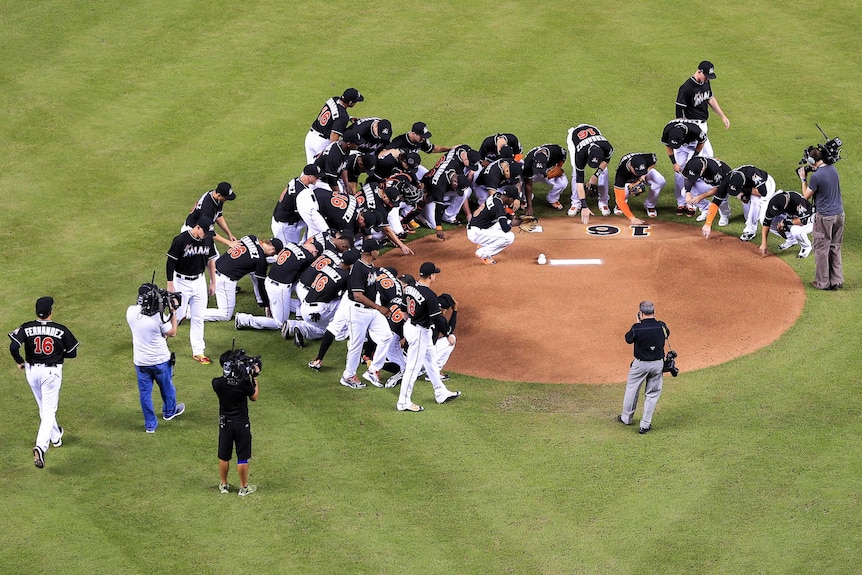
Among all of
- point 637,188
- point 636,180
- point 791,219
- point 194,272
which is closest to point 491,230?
point 636,180

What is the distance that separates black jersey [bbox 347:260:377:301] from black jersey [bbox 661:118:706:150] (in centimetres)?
721

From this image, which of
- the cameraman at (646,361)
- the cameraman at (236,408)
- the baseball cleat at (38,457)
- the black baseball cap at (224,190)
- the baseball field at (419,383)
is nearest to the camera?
the baseball field at (419,383)

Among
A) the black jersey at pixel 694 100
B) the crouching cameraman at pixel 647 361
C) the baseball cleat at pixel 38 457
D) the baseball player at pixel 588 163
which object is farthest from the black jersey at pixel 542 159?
the baseball cleat at pixel 38 457

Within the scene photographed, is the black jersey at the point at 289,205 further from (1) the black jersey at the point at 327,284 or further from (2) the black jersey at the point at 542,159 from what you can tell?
(2) the black jersey at the point at 542,159

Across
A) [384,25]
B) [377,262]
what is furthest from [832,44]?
[377,262]

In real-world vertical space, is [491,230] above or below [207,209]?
below

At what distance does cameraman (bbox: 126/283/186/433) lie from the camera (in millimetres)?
13320

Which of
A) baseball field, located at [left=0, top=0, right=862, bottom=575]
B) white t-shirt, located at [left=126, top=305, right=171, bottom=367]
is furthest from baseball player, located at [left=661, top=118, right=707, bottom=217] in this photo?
white t-shirt, located at [left=126, top=305, right=171, bottom=367]

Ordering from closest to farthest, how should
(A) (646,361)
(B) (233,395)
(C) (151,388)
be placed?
1. (B) (233,395)
2. (A) (646,361)
3. (C) (151,388)

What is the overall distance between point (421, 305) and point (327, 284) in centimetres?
229

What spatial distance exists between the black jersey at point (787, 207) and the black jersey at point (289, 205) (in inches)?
287

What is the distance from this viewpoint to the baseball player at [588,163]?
19.5 meters

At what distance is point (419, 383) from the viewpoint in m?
15.0

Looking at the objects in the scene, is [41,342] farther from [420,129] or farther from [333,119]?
[420,129]
